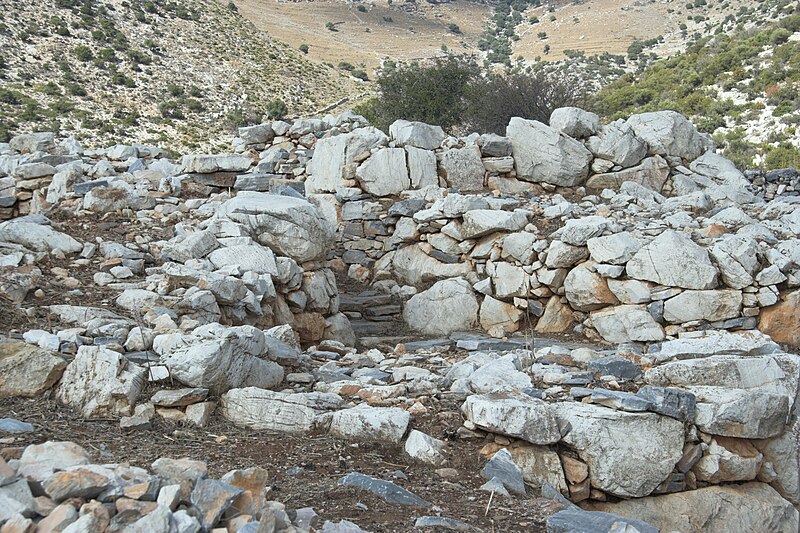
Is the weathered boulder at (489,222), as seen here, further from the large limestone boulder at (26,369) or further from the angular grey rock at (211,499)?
the angular grey rock at (211,499)

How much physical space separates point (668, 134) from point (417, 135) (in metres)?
4.64

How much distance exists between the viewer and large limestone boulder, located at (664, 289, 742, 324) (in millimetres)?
8312

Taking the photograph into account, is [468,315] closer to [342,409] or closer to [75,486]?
[342,409]

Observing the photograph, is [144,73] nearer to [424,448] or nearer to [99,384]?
[99,384]

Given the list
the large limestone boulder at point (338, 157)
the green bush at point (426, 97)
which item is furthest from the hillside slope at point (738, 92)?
the large limestone boulder at point (338, 157)

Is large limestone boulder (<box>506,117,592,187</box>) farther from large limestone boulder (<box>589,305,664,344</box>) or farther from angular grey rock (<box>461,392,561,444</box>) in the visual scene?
angular grey rock (<box>461,392,561,444</box>)

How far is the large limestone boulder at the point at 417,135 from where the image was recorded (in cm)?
1167

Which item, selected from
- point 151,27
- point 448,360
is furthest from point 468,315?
point 151,27

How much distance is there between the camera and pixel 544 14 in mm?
58406

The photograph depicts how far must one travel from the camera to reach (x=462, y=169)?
11.7 metres

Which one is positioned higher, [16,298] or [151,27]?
[151,27]

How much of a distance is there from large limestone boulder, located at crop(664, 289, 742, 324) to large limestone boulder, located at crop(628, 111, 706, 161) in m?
4.79

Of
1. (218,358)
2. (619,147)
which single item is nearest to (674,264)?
(619,147)

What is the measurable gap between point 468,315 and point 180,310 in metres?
4.50
